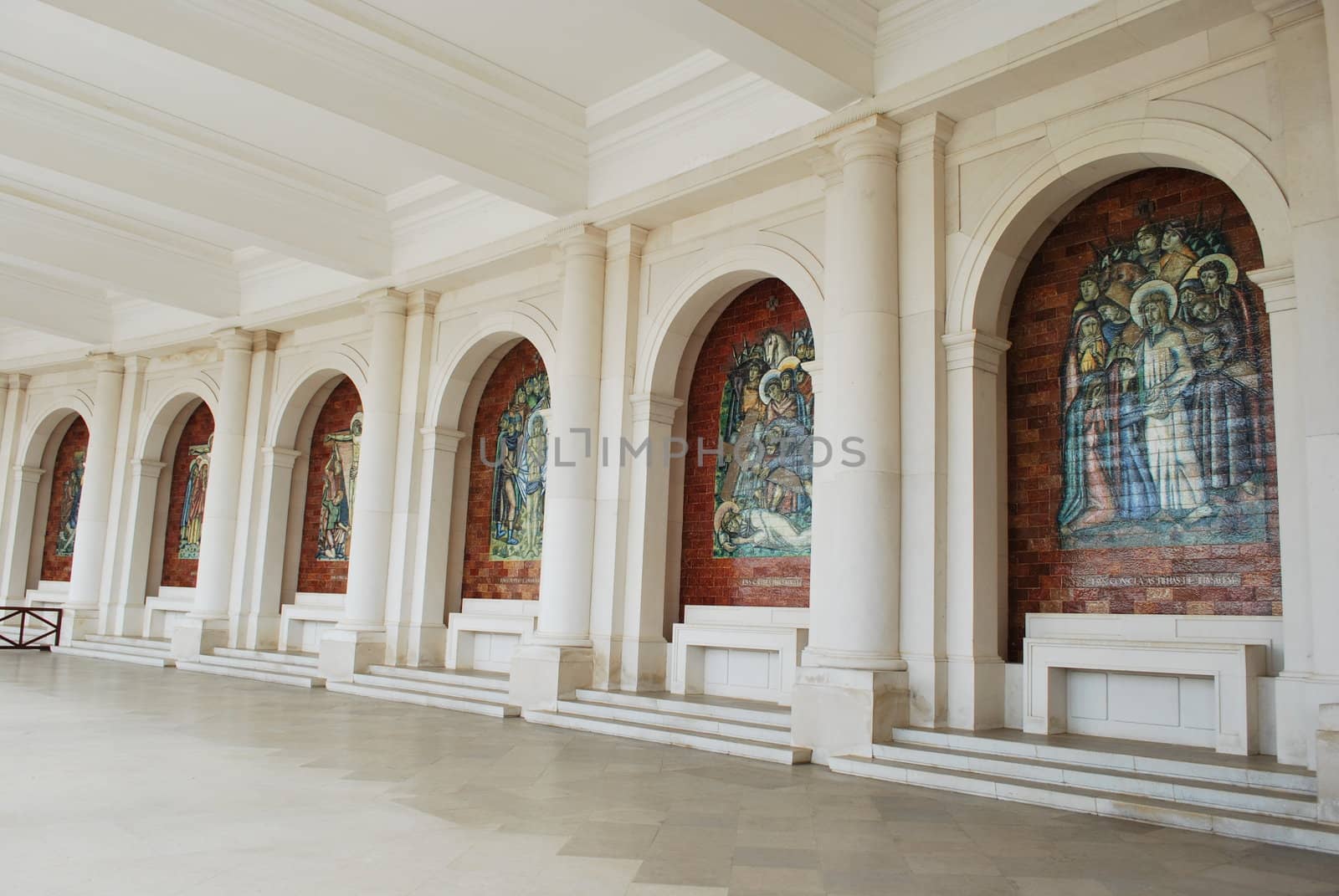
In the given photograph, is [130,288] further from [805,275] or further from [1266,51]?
[1266,51]

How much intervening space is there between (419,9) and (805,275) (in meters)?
4.56

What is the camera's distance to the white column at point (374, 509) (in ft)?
48.2

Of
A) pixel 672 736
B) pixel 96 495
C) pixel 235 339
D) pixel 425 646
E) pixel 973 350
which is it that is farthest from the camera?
pixel 96 495

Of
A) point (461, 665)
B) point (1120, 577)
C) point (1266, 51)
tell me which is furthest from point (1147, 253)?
point (461, 665)

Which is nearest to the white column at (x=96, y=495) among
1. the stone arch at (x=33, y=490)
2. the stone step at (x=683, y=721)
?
the stone arch at (x=33, y=490)

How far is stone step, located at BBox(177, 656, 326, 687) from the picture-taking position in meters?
14.7

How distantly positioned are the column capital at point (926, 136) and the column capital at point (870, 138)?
0.08 m

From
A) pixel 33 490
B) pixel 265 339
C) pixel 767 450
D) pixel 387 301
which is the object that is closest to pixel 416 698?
pixel 767 450

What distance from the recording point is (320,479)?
59.5ft

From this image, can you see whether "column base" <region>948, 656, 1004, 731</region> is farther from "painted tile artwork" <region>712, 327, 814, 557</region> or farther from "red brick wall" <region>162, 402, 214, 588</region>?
"red brick wall" <region>162, 402, 214, 588</region>

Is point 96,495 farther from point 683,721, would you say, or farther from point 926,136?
point 926,136

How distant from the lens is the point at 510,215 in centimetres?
1367

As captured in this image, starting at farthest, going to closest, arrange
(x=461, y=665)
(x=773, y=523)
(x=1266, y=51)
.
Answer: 1. (x=461, y=665)
2. (x=773, y=523)
3. (x=1266, y=51)

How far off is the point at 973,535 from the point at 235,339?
13.5m
